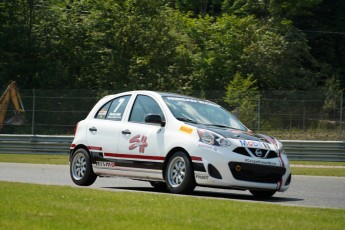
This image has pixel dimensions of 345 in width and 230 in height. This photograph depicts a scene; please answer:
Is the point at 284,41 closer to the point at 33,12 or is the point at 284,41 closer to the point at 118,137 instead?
the point at 33,12

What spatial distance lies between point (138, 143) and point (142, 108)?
682 millimetres

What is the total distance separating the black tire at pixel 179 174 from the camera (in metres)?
12.5

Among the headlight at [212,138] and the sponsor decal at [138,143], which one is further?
the sponsor decal at [138,143]

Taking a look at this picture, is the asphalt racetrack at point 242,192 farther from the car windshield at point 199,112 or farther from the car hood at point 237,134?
the car windshield at point 199,112

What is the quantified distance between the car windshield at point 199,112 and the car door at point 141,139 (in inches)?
10.3

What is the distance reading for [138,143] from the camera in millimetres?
13562

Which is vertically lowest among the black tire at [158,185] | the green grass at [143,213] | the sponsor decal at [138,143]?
the black tire at [158,185]

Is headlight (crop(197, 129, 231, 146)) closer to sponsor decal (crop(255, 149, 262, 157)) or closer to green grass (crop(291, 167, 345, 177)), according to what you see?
sponsor decal (crop(255, 149, 262, 157))

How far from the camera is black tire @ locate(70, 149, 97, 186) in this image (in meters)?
14.4

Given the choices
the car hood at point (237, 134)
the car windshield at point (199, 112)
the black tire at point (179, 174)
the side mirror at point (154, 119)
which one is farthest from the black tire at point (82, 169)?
the car hood at point (237, 134)

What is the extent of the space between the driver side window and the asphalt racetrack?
3.86 feet

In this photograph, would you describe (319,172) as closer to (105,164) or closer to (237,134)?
(105,164)

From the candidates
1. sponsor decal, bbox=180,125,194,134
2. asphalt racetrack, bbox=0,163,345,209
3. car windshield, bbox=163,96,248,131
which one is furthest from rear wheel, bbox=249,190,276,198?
sponsor decal, bbox=180,125,194,134

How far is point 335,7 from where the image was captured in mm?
53312
